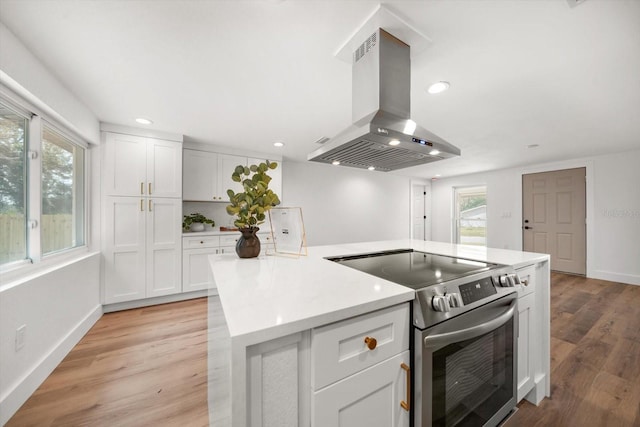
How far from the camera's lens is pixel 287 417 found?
66cm

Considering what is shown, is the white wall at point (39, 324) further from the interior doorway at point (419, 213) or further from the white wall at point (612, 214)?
the white wall at point (612, 214)

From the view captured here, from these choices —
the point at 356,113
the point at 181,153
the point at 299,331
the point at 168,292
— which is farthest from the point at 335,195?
the point at 299,331

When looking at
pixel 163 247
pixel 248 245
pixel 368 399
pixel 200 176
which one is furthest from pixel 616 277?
pixel 163 247

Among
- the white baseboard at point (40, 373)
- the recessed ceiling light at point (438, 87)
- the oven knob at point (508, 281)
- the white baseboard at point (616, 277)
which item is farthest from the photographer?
the white baseboard at point (616, 277)

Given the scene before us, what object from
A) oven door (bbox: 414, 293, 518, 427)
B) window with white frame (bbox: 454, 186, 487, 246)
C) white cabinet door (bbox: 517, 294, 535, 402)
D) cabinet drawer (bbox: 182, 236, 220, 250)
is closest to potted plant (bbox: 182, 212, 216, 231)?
cabinet drawer (bbox: 182, 236, 220, 250)

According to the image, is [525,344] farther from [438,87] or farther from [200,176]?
[200,176]

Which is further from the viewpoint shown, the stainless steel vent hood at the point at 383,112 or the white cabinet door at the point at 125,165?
the white cabinet door at the point at 125,165

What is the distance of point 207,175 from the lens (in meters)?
3.47

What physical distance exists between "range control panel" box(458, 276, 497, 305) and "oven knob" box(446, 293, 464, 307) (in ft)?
0.20

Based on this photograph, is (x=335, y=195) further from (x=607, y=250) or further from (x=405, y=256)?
(x=607, y=250)

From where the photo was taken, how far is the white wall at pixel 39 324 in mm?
1356

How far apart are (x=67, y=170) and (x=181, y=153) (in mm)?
1095

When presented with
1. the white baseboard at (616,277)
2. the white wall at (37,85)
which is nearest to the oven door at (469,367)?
the white wall at (37,85)

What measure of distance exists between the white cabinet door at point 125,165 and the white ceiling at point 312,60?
0.24 metres
